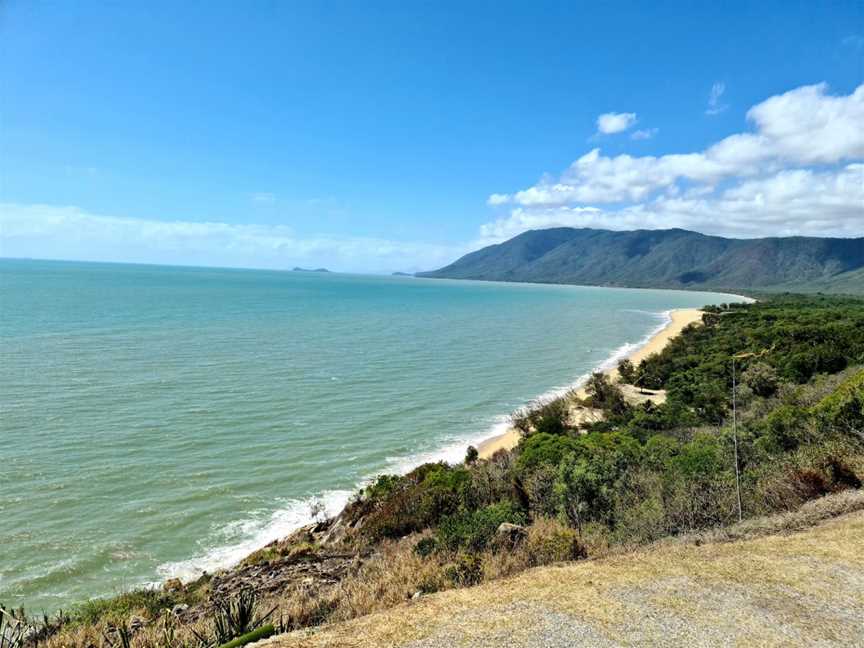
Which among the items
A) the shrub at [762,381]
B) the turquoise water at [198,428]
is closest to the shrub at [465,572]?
the turquoise water at [198,428]

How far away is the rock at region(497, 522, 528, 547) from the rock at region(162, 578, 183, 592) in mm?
8557

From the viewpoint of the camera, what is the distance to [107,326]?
191 feet

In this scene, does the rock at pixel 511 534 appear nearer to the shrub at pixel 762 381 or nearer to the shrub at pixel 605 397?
the shrub at pixel 605 397

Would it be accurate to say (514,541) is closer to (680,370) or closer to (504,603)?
(504,603)

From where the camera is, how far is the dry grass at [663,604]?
6.53m

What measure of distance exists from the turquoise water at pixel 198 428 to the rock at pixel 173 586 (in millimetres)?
1156

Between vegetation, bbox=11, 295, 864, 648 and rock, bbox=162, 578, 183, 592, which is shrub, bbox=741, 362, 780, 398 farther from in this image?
rock, bbox=162, 578, 183, 592

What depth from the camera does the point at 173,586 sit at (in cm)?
1315

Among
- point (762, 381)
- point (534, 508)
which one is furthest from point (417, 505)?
point (762, 381)

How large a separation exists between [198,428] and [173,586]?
13509 millimetres

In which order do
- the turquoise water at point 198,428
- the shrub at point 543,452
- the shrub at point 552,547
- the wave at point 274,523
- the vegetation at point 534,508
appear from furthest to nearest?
1. the shrub at point 543,452
2. the turquoise water at point 198,428
3. the wave at point 274,523
4. the shrub at point 552,547
5. the vegetation at point 534,508

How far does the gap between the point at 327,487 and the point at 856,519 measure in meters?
17.1

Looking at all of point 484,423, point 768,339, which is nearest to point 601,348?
point 768,339

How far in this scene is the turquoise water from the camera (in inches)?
614
